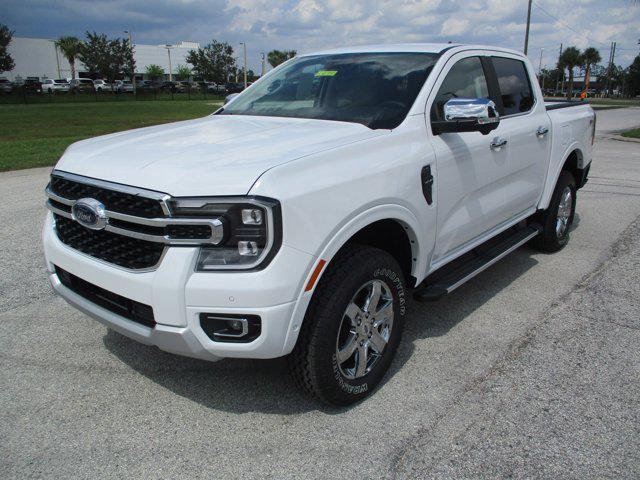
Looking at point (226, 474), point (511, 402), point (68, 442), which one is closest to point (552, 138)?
point (511, 402)

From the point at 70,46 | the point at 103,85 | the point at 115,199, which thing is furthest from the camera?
the point at 70,46

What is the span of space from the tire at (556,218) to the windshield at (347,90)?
2322 millimetres

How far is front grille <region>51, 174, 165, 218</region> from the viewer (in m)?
2.55

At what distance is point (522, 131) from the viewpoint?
454 cm

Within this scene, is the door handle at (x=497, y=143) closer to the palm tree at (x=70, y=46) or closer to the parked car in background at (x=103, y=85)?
the parked car in background at (x=103, y=85)

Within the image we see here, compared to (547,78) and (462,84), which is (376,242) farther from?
(547,78)

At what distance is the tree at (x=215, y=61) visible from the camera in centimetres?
7638

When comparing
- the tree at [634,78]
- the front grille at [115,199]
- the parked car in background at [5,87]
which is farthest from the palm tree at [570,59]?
the front grille at [115,199]

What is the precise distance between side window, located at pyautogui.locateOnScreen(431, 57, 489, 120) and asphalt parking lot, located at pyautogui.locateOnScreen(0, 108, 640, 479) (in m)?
1.56

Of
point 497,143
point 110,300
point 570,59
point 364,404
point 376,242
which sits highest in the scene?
point 570,59

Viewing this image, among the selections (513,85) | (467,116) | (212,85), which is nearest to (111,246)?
(467,116)

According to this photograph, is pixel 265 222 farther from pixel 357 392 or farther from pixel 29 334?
pixel 29 334

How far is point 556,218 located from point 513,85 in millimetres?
1493

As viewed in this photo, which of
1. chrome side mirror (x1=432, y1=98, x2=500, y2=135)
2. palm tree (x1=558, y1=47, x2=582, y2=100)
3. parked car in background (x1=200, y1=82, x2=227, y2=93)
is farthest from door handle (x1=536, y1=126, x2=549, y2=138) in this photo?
palm tree (x1=558, y1=47, x2=582, y2=100)
